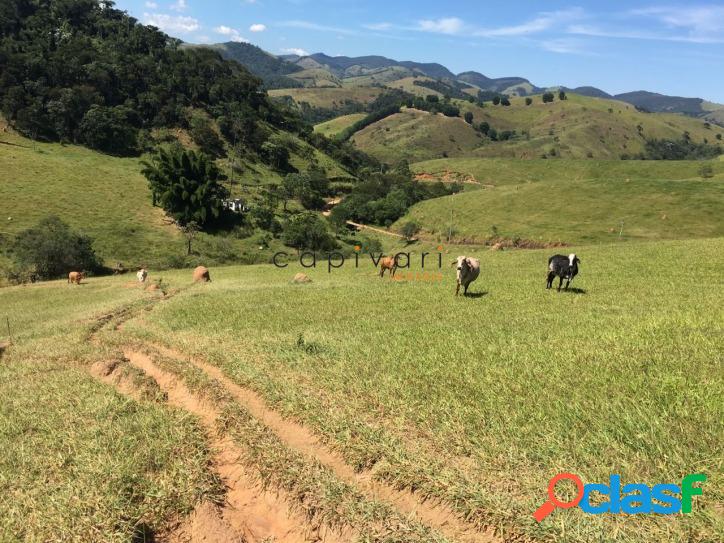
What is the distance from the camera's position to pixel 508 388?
9.09 meters

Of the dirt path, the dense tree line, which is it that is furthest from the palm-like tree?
the dirt path

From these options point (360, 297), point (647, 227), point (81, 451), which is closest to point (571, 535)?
point (81, 451)

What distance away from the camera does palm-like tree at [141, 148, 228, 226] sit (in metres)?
85.9

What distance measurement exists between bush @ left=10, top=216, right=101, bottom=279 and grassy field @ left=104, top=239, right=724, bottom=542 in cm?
4584

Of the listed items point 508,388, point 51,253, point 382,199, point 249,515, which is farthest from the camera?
point 382,199

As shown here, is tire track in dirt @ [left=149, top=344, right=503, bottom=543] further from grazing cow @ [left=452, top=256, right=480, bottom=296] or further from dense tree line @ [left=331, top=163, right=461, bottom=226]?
dense tree line @ [left=331, top=163, right=461, bottom=226]

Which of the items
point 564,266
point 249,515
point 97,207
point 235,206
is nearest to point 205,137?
point 235,206

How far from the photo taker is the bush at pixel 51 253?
2127 inches

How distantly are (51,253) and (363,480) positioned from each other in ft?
204

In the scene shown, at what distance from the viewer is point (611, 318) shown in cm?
1437

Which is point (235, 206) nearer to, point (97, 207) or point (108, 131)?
point (97, 207)

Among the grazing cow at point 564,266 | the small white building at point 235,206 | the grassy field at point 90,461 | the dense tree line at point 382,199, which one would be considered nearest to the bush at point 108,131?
the small white building at point 235,206

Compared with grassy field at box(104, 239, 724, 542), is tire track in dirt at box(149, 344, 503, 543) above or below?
below

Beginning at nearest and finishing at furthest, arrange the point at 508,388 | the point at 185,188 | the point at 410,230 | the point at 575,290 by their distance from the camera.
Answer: the point at 508,388 < the point at 575,290 < the point at 185,188 < the point at 410,230
